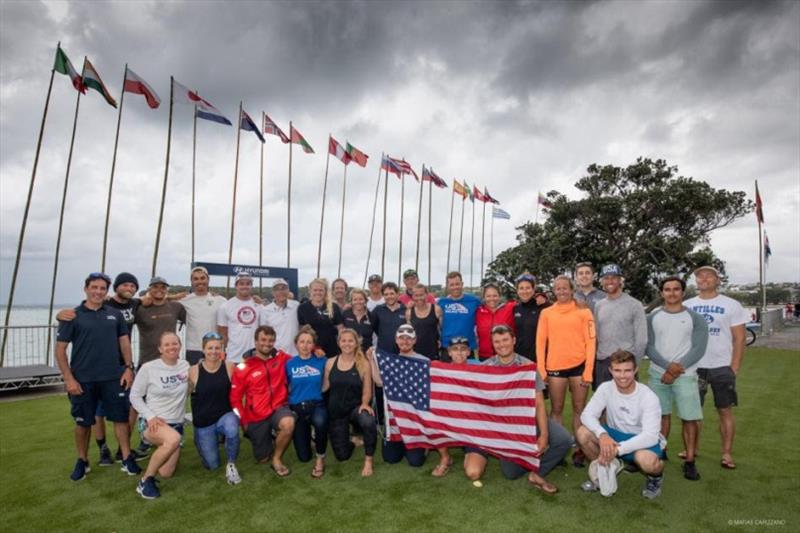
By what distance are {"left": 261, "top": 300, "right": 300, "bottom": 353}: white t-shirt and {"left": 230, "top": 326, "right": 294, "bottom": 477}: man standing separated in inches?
43.1

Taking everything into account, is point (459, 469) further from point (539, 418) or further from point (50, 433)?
point (50, 433)

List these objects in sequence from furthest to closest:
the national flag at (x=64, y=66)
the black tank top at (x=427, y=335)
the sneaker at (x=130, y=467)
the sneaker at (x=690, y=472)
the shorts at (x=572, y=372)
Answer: the national flag at (x=64, y=66)
the black tank top at (x=427, y=335)
the shorts at (x=572, y=372)
the sneaker at (x=130, y=467)
the sneaker at (x=690, y=472)

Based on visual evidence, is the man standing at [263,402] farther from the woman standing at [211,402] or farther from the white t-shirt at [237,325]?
the white t-shirt at [237,325]

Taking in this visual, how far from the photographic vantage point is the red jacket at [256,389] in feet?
17.0

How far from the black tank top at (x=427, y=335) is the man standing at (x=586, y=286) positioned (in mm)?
1826

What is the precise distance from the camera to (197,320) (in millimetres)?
6414

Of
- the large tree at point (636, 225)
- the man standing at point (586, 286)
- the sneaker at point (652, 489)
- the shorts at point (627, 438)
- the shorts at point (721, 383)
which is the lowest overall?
the sneaker at point (652, 489)

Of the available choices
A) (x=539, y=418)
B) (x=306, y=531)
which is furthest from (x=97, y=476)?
(x=539, y=418)

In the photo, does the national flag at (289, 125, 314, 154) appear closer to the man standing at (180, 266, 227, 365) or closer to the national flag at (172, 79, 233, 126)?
the national flag at (172, 79, 233, 126)

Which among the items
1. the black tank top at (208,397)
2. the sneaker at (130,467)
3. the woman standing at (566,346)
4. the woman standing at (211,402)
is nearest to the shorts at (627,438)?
the woman standing at (566,346)

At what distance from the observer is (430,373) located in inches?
→ 200

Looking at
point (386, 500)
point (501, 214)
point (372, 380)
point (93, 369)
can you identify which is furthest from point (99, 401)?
point (501, 214)

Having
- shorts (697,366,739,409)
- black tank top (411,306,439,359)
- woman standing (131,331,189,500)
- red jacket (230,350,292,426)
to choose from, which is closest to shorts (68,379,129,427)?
woman standing (131,331,189,500)

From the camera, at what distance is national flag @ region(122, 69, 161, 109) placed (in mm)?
14969
